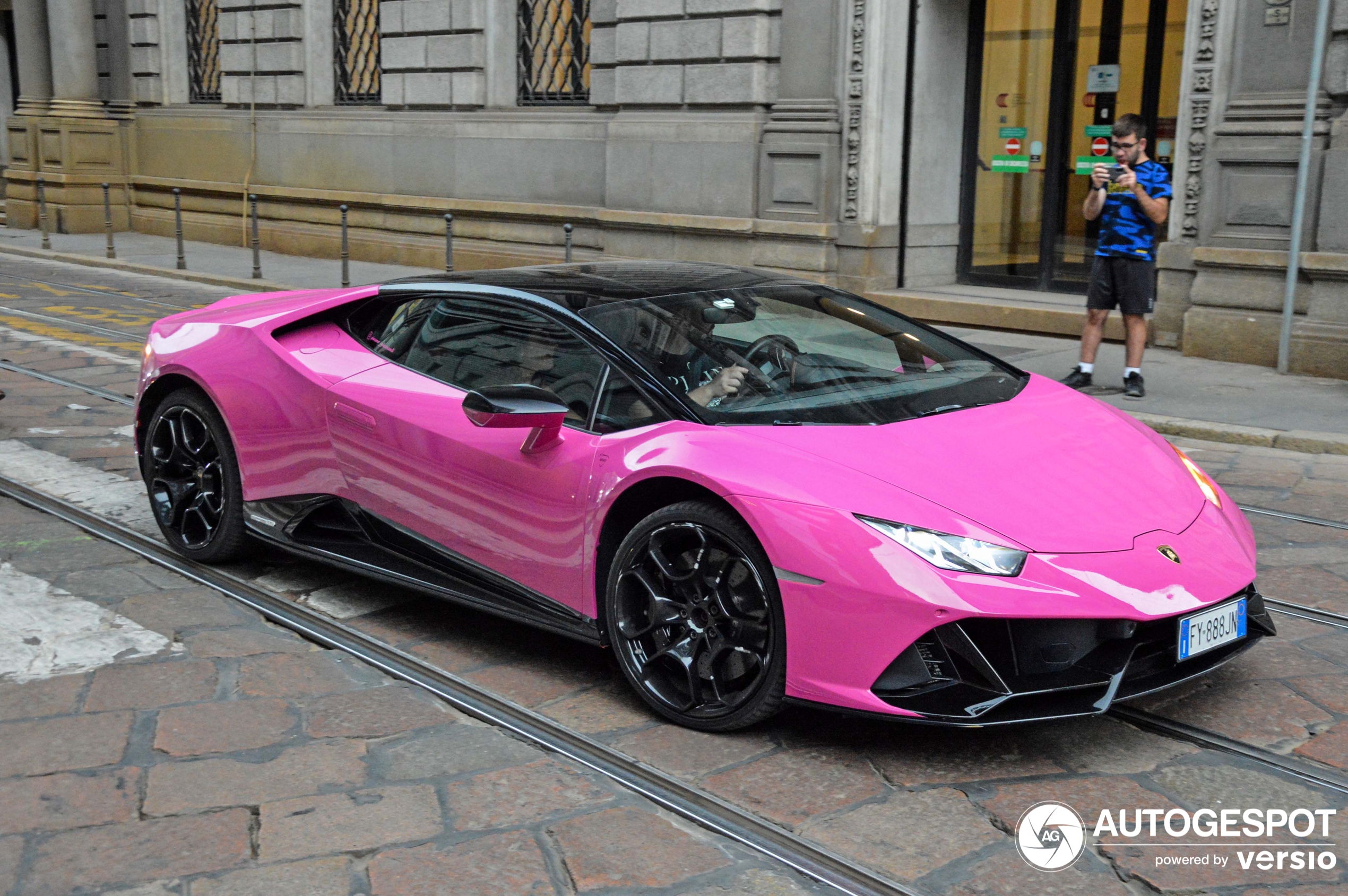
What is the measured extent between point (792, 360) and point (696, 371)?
36cm

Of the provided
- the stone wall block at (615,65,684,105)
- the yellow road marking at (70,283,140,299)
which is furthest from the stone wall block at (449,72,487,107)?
the yellow road marking at (70,283,140,299)

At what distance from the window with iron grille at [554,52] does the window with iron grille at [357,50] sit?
2838 mm

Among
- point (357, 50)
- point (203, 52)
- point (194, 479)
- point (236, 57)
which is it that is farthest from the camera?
point (203, 52)

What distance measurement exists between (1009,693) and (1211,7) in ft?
30.2

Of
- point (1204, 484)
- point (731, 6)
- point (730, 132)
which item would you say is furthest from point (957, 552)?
point (731, 6)

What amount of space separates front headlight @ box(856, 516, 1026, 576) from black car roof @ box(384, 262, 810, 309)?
4.59 ft

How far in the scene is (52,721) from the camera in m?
3.89

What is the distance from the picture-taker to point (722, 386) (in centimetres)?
409

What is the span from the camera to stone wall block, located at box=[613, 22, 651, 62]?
14.8 metres

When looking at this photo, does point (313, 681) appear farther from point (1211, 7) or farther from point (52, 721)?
point (1211, 7)

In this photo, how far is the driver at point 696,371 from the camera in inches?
159

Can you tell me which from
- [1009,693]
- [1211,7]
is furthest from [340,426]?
[1211,7]

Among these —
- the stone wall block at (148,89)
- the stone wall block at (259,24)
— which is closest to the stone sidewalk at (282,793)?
the stone wall block at (259,24)

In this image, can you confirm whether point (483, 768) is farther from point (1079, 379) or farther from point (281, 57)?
point (281, 57)
